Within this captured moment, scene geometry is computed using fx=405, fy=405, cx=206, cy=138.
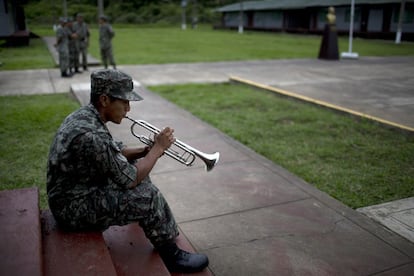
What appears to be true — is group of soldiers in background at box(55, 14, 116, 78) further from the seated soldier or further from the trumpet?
the seated soldier

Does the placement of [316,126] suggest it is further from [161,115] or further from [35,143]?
[35,143]

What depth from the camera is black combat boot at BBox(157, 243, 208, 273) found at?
280 centimetres

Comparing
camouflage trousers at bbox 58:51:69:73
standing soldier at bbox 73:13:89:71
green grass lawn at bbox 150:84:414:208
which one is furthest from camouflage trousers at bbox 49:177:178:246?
standing soldier at bbox 73:13:89:71

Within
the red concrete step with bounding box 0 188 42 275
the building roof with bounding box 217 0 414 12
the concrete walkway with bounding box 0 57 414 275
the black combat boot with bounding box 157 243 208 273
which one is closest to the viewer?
the red concrete step with bounding box 0 188 42 275

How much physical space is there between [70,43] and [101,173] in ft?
36.6

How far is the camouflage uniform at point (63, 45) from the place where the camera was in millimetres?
11758

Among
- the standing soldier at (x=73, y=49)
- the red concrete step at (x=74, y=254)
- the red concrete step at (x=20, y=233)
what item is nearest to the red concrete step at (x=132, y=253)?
the red concrete step at (x=74, y=254)

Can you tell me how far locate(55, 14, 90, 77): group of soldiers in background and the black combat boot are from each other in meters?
10.2

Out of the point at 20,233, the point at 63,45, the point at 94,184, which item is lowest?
the point at 20,233

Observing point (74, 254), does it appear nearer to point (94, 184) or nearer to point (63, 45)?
point (94, 184)

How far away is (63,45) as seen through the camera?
11906 mm

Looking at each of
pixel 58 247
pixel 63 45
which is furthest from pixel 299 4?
pixel 58 247

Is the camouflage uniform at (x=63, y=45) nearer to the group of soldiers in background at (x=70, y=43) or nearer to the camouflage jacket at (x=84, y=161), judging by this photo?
the group of soldiers in background at (x=70, y=43)

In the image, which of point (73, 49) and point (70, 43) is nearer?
point (73, 49)
